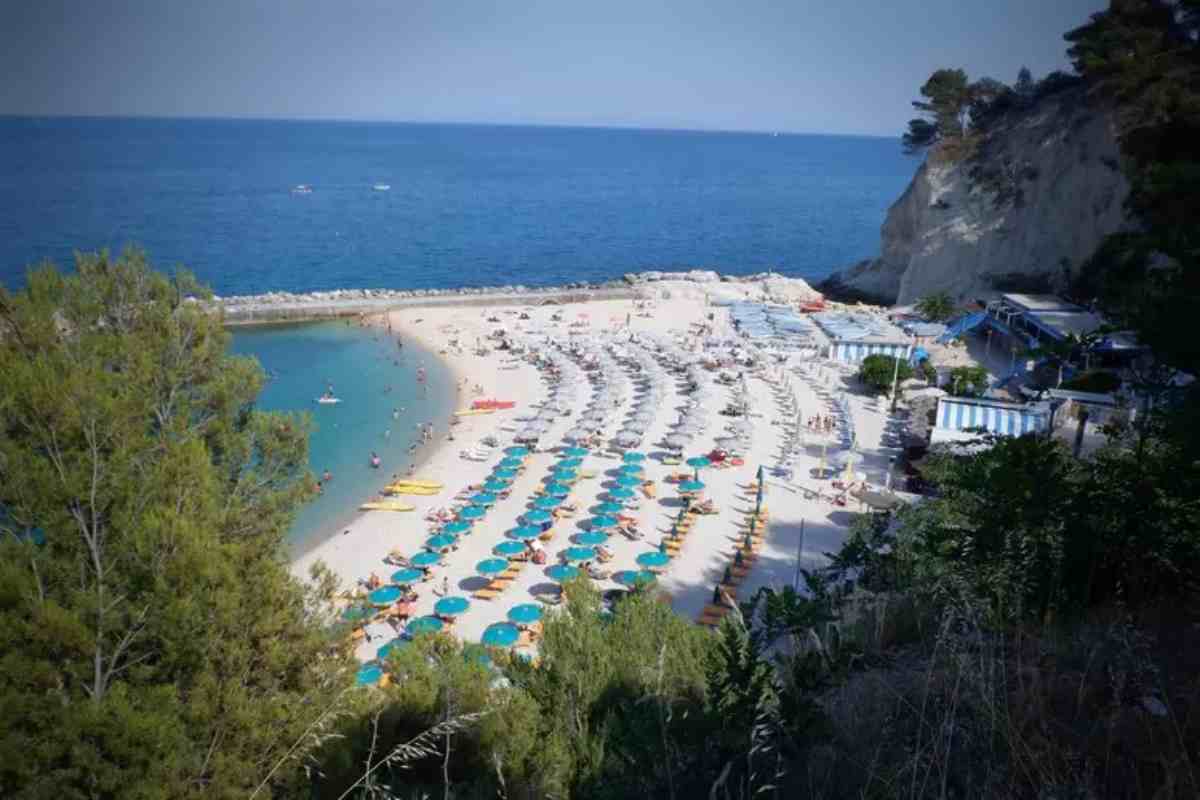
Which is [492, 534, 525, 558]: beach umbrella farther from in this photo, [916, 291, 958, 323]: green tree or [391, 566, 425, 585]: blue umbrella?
[916, 291, 958, 323]: green tree

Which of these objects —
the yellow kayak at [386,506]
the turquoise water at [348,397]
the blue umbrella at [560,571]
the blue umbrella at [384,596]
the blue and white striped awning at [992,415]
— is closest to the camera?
the blue umbrella at [384,596]

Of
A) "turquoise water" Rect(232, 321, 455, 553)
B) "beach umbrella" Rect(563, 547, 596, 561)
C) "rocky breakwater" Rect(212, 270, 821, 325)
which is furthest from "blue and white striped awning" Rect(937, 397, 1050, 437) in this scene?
"rocky breakwater" Rect(212, 270, 821, 325)

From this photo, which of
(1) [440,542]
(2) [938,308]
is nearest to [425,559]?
(1) [440,542]

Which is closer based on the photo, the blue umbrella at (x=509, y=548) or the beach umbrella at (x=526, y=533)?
the blue umbrella at (x=509, y=548)

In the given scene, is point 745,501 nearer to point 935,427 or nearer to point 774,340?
point 935,427

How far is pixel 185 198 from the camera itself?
94.1 meters

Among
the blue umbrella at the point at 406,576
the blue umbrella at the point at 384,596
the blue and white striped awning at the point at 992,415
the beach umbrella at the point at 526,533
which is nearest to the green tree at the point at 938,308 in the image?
the blue and white striped awning at the point at 992,415

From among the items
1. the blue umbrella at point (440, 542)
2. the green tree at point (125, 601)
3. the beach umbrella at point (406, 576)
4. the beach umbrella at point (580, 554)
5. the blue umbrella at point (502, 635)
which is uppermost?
the green tree at point (125, 601)

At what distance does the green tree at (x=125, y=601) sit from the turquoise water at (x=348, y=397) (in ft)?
31.7

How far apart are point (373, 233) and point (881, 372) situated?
60.6m

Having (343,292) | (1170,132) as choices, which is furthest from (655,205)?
(1170,132)

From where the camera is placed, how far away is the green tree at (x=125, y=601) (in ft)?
17.7

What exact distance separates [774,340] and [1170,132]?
2159 cm

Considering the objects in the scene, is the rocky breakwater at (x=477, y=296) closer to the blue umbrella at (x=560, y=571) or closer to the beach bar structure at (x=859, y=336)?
the beach bar structure at (x=859, y=336)
